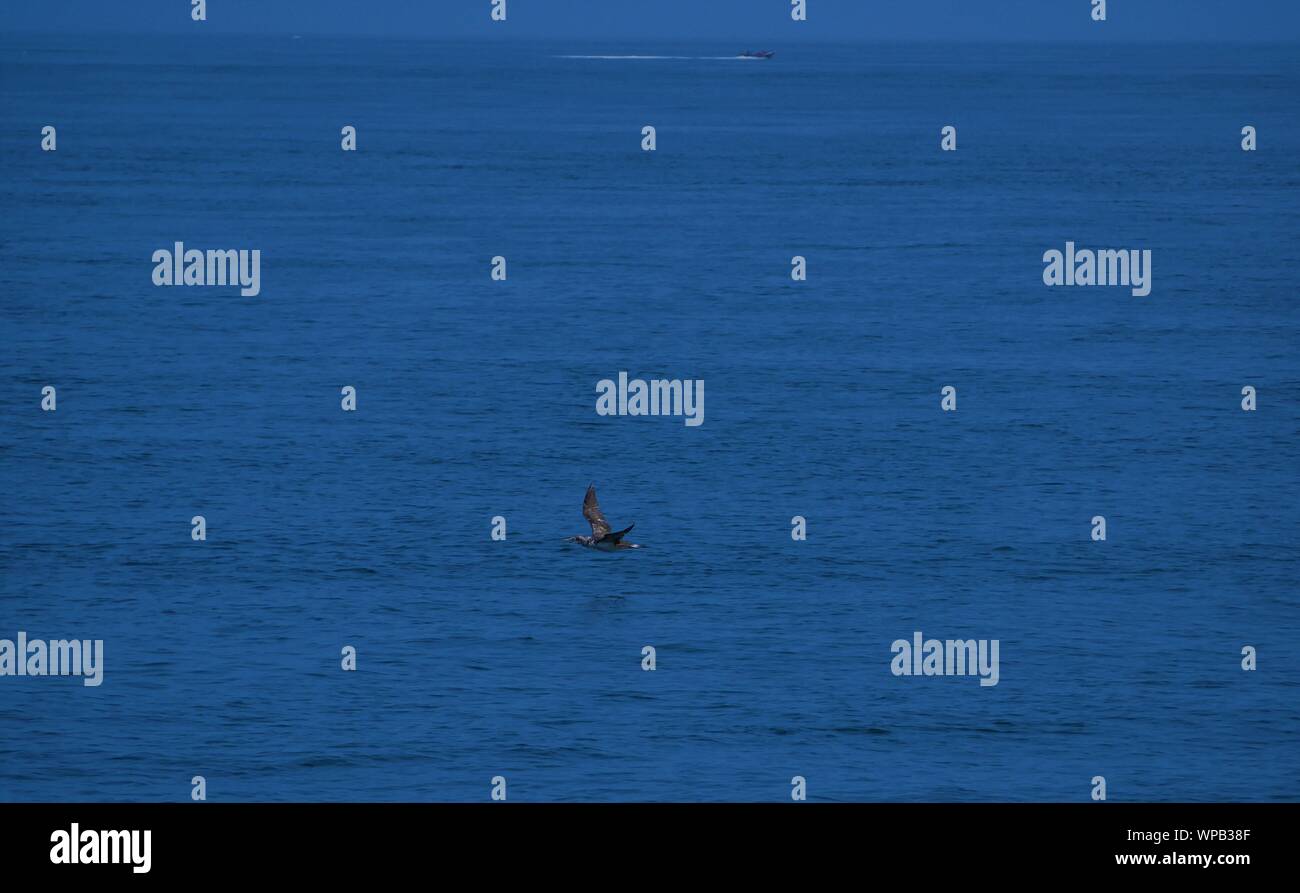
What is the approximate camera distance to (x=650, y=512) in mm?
68375

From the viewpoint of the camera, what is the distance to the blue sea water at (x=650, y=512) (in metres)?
48.5

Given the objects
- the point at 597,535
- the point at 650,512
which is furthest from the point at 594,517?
the point at 650,512

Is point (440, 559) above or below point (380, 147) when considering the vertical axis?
below

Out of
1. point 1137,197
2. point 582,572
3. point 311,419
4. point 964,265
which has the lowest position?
point 582,572

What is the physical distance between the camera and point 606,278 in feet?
382

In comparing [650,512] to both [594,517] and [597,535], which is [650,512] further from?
[597,535]

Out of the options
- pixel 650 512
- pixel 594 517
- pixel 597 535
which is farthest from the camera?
pixel 650 512

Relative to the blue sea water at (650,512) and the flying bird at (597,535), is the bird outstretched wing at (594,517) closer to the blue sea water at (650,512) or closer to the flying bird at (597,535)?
the flying bird at (597,535)

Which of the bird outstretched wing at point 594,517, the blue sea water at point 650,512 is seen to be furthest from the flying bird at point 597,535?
the blue sea water at point 650,512

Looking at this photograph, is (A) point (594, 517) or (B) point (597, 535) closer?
(B) point (597, 535)
